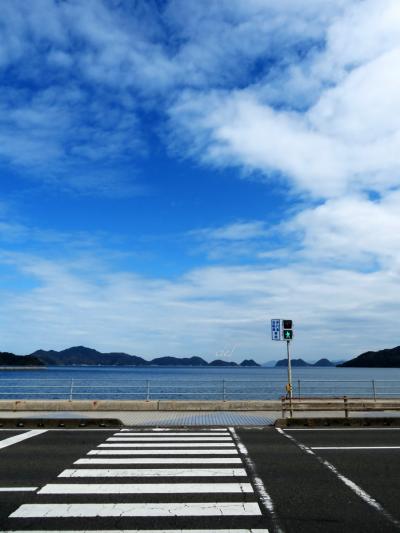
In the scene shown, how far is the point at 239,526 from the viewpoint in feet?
18.7

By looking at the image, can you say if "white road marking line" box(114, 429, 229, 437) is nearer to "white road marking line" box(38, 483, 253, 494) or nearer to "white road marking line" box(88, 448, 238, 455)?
"white road marking line" box(88, 448, 238, 455)

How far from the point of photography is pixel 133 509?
6.33 metres

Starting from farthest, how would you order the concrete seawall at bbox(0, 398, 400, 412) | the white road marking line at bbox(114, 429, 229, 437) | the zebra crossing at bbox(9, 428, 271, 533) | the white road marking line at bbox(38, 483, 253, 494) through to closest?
1. the concrete seawall at bbox(0, 398, 400, 412)
2. the white road marking line at bbox(114, 429, 229, 437)
3. the white road marking line at bbox(38, 483, 253, 494)
4. the zebra crossing at bbox(9, 428, 271, 533)

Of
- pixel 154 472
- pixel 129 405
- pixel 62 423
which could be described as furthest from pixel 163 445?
pixel 129 405

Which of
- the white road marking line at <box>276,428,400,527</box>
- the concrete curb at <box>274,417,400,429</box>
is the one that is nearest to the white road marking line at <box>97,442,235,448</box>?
the white road marking line at <box>276,428,400,527</box>

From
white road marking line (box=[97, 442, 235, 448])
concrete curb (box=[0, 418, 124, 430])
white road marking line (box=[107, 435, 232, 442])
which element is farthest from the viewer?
concrete curb (box=[0, 418, 124, 430])

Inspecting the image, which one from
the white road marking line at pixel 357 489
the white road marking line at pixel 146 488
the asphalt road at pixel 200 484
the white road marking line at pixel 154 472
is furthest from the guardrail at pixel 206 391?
the white road marking line at pixel 146 488

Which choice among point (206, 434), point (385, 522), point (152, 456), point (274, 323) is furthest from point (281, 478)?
point (274, 323)

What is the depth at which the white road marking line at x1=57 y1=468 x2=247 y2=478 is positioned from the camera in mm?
8250

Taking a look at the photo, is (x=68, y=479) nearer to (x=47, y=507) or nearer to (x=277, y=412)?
(x=47, y=507)

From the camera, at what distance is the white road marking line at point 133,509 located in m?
6.13

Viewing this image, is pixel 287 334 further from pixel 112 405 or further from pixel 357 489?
pixel 357 489

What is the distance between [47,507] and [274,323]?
516 inches

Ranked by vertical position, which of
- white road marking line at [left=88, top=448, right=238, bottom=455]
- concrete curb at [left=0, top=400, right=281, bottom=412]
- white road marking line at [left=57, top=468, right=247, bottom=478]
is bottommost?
white road marking line at [left=57, top=468, right=247, bottom=478]
